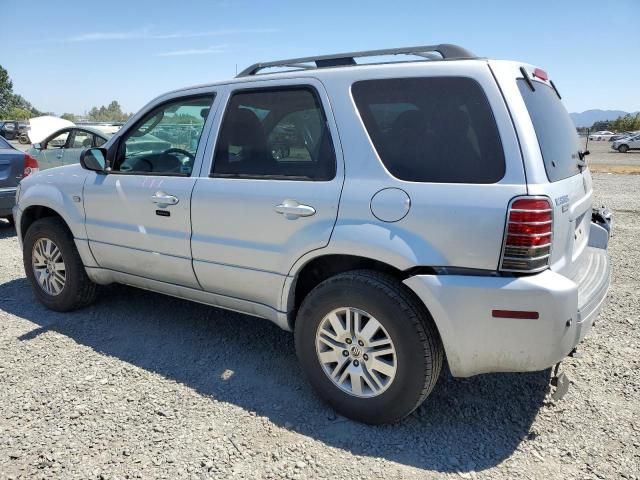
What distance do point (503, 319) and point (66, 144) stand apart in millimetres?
9691

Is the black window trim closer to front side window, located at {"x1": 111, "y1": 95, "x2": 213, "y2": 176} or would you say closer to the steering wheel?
front side window, located at {"x1": 111, "y1": 95, "x2": 213, "y2": 176}

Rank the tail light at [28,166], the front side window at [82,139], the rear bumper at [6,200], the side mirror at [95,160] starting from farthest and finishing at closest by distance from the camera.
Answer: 1. the front side window at [82,139]
2. the tail light at [28,166]
3. the rear bumper at [6,200]
4. the side mirror at [95,160]

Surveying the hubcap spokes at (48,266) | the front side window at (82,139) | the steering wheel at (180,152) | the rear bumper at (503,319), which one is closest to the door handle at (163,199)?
the steering wheel at (180,152)

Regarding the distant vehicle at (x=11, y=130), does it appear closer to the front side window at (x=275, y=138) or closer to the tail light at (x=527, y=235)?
the front side window at (x=275, y=138)

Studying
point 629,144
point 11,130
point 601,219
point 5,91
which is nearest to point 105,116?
point 11,130

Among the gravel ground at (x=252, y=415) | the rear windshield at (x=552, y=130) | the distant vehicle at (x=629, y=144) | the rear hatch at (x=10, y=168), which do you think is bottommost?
the gravel ground at (x=252, y=415)

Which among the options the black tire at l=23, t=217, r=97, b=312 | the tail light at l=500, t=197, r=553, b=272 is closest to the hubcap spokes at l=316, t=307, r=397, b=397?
the tail light at l=500, t=197, r=553, b=272

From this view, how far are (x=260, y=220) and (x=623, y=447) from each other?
2.28m

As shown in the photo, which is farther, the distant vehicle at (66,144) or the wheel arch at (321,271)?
the distant vehicle at (66,144)

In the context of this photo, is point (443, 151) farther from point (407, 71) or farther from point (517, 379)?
point (517, 379)

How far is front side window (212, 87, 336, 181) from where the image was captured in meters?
2.85

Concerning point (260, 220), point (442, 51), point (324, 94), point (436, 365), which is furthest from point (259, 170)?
point (436, 365)

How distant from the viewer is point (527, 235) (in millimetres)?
2240

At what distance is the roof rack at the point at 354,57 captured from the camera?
2705 millimetres
